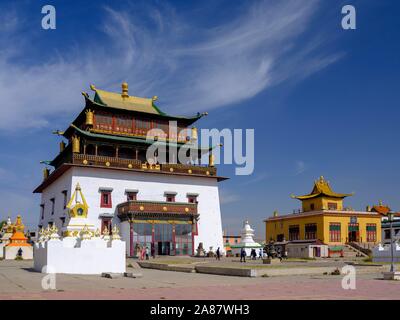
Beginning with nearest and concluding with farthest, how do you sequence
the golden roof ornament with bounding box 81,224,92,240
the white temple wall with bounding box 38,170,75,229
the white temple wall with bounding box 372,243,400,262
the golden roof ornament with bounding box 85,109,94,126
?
1. the golden roof ornament with bounding box 81,224,92,240
2. the white temple wall with bounding box 372,243,400,262
3. the white temple wall with bounding box 38,170,75,229
4. the golden roof ornament with bounding box 85,109,94,126

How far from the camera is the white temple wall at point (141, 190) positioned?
47469 mm

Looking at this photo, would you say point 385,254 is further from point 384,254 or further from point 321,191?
point 321,191

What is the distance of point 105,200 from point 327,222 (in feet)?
97.5

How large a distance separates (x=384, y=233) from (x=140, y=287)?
70.3 metres

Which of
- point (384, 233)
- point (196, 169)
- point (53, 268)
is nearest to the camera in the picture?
point (53, 268)

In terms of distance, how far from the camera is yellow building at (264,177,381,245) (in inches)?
2468

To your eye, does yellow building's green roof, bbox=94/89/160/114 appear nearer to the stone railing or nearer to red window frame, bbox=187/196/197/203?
red window frame, bbox=187/196/197/203

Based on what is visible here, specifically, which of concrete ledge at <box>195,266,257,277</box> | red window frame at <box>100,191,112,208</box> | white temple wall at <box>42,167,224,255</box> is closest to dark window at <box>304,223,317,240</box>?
white temple wall at <box>42,167,224,255</box>

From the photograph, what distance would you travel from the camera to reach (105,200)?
4822 centimetres

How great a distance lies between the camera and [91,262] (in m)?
23.1

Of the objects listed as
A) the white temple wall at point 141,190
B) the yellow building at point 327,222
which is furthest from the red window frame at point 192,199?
the yellow building at point 327,222

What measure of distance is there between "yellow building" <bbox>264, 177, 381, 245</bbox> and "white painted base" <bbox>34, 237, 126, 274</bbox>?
1696 inches
